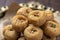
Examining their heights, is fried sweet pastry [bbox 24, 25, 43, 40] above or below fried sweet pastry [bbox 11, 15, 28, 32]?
below

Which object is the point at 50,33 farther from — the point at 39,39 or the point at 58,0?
the point at 58,0

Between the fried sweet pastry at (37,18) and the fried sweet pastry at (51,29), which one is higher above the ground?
the fried sweet pastry at (37,18)

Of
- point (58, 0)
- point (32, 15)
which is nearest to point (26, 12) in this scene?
point (32, 15)

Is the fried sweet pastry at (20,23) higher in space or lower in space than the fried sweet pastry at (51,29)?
higher

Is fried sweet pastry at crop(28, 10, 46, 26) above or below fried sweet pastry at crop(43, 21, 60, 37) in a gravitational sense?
above
